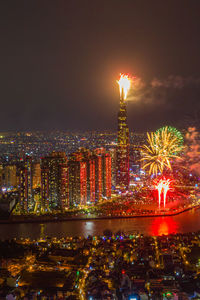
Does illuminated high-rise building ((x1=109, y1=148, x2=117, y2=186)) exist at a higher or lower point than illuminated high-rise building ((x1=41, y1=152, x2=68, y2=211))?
higher

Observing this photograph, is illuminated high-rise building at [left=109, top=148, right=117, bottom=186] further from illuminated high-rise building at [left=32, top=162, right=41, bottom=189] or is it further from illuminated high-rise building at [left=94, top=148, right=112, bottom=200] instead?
illuminated high-rise building at [left=32, top=162, right=41, bottom=189]

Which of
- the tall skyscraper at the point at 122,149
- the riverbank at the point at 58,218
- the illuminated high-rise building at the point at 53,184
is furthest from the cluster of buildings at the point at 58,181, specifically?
the tall skyscraper at the point at 122,149

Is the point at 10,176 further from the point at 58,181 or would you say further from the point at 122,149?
the point at 122,149

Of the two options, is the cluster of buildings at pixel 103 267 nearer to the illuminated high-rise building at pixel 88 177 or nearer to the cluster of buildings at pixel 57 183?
the cluster of buildings at pixel 57 183

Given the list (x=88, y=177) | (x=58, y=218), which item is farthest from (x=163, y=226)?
(x=88, y=177)

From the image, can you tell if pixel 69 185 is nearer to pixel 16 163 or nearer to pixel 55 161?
pixel 55 161

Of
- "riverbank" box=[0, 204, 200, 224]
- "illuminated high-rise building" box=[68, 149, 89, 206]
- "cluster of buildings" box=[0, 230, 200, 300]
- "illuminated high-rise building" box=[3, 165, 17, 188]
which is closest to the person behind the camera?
"cluster of buildings" box=[0, 230, 200, 300]

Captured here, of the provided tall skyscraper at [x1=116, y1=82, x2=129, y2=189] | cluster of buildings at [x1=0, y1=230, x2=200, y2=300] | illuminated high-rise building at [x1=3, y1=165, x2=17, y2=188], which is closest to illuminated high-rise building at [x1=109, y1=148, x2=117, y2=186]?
tall skyscraper at [x1=116, y1=82, x2=129, y2=189]

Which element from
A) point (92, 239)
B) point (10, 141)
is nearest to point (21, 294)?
point (92, 239)
